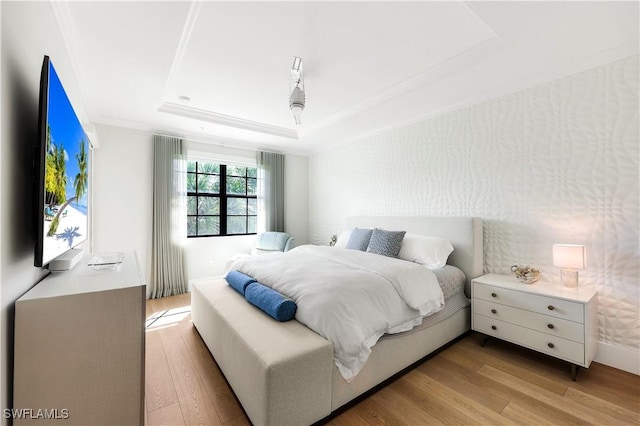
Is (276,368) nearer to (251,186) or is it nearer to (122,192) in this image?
(122,192)

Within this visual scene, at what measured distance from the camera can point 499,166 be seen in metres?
2.69

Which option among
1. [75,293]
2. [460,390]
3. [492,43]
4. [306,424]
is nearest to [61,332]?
[75,293]

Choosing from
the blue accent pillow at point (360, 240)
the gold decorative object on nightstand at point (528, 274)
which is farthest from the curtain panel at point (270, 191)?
the gold decorative object on nightstand at point (528, 274)

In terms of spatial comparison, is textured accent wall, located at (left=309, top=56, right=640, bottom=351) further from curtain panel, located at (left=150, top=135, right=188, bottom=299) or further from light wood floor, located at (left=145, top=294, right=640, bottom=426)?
curtain panel, located at (left=150, top=135, right=188, bottom=299)

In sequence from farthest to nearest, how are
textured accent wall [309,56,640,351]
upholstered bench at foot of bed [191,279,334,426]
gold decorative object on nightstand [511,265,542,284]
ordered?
gold decorative object on nightstand [511,265,542,284] < textured accent wall [309,56,640,351] < upholstered bench at foot of bed [191,279,334,426]

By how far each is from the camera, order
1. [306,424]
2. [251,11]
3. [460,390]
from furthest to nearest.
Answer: [460,390] < [251,11] < [306,424]

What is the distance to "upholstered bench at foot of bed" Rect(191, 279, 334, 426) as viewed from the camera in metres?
1.32

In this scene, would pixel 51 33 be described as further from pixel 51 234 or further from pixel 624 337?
pixel 624 337

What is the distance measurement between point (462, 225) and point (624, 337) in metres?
1.39

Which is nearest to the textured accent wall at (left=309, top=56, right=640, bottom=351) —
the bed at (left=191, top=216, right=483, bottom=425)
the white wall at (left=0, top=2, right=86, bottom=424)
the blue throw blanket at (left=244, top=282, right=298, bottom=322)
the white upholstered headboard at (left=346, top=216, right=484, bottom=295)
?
the white upholstered headboard at (left=346, top=216, right=484, bottom=295)

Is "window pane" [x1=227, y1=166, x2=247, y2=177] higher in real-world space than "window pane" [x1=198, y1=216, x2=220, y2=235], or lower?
higher

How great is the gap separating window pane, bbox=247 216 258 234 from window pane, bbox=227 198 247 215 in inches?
6.1

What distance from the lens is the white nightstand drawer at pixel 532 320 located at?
1.92 meters

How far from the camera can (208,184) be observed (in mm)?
4434
